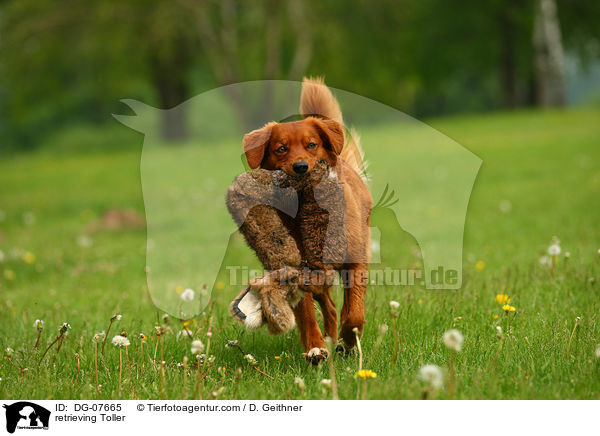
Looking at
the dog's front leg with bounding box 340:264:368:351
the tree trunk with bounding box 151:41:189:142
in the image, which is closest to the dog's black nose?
the dog's front leg with bounding box 340:264:368:351

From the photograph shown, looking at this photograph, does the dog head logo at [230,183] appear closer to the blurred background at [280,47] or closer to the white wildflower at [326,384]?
the white wildflower at [326,384]

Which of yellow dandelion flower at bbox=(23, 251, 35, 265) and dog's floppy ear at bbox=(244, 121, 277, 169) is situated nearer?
dog's floppy ear at bbox=(244, 121, 277, 169)

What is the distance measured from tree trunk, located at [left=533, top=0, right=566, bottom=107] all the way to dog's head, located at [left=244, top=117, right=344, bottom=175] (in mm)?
21243

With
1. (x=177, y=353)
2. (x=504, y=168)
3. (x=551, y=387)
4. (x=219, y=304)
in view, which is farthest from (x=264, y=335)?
(x=504, y=168)

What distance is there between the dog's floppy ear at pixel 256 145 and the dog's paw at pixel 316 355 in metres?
0.94

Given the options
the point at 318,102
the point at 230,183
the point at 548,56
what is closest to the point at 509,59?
the point at 548,56

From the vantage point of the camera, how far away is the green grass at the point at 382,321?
2.90m

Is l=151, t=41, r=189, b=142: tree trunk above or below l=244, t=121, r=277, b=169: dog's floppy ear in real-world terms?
above

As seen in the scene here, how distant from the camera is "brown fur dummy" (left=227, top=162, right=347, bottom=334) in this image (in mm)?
2736

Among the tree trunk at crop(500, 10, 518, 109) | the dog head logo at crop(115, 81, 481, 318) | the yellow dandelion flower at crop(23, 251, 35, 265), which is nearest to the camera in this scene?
the dog head logo at crop(115, 81, 481, 318)

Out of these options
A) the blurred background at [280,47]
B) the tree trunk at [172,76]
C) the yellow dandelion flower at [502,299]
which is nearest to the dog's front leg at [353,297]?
the yellow dandelion flower at [502,299]
